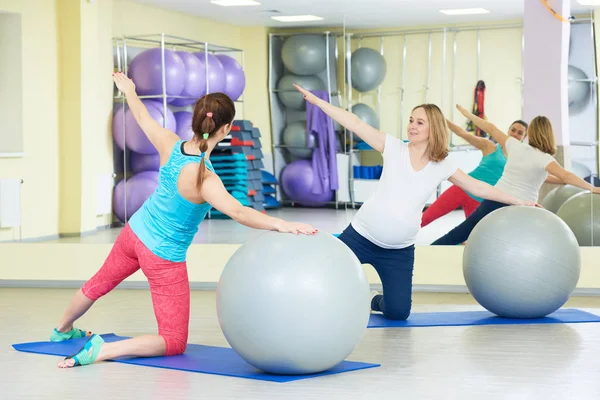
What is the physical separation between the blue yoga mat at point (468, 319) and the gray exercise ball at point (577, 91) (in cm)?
199

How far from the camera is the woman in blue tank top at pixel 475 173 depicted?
6613mm

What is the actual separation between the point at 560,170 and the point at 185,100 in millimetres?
2969

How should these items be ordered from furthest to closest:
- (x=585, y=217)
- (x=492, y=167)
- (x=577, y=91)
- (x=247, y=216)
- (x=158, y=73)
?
1. (x=158, y=73)
2. (x=577, y=91)
3. (x=492, y=167)
4. (x=585, y=217)
5. (x=247, y=216)

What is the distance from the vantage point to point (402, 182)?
4.68 metres

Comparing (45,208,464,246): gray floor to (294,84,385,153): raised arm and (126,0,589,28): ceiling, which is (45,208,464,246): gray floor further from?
(294,84,385,153): raised arm

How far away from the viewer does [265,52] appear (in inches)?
286

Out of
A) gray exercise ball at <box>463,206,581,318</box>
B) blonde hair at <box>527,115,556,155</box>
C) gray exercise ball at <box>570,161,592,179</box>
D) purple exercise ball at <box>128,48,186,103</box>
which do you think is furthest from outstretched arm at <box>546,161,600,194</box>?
purple exercise ball at <box>128,48,186,103</box>

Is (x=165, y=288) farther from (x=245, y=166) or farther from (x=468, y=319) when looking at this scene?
(x=245, y=166)

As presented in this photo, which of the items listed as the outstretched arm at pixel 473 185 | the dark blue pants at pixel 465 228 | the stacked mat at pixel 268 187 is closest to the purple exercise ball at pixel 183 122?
Answer: the stacked mat at pixel 268 187

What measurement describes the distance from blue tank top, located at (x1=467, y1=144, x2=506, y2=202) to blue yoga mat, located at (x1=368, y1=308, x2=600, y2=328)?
4.62 ft

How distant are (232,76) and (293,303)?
403 cm

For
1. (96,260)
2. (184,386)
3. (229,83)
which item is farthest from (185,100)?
(184,386)

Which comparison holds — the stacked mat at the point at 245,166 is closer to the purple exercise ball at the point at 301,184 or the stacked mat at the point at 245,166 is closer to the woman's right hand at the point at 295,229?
the purple exercise ball at the point at 301,184

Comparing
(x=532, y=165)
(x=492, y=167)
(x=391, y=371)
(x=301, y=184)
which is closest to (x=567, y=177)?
(x=532, y=165)
